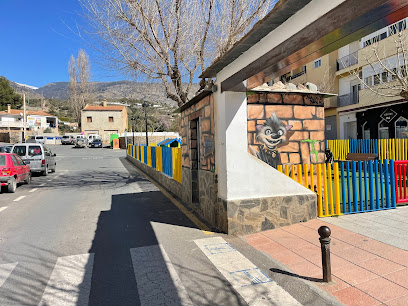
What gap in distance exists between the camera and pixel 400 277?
127 inches

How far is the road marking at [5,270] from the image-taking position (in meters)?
3.50

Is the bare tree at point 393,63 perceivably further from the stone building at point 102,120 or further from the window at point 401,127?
the stone building at point 102,120

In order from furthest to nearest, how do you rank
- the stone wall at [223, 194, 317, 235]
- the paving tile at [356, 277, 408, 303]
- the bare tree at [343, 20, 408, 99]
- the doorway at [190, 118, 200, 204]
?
the bare tree at [343, 20, 408, 99], the doorway at [190, 118, 200, 204], the stone wall at [223, 194, 317, 235], the paving tile at [356, 277, 408, 303]

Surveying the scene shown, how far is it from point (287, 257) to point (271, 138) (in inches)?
110

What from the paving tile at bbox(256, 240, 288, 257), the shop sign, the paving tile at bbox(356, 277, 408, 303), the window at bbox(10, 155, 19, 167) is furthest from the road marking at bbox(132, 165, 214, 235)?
the shop sign

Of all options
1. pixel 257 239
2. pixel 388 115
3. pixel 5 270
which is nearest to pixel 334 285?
pixel 257 239

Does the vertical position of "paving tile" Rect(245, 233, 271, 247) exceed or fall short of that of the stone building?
it falls short

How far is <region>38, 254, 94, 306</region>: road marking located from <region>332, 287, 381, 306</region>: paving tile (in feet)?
8.63

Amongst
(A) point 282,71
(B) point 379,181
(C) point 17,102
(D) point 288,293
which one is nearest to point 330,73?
(B) point 379,181

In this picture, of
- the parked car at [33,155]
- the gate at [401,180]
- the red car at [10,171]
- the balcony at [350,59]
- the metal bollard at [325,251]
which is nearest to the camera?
the metal bollard at [325,251]

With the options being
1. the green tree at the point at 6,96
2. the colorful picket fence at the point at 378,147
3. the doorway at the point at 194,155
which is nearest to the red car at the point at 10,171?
the doorway at the point at 194,155

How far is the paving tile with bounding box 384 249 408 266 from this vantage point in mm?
3605

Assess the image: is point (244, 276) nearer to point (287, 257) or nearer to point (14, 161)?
point (287, 257)

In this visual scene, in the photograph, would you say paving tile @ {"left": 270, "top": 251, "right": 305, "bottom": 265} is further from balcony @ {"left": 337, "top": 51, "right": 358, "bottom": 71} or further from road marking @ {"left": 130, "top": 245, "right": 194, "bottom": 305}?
balcony @ {"left": 337, "top": 51, "right": 358, "bottom": 71}
